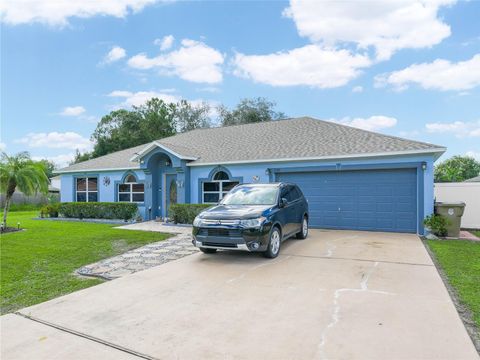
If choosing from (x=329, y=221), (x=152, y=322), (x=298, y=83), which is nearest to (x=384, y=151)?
(x=329, y=221)

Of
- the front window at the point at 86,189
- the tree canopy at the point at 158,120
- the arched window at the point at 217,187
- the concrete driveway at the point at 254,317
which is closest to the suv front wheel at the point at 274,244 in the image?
the concrete driveway at the point at 254,317

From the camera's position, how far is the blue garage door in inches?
474

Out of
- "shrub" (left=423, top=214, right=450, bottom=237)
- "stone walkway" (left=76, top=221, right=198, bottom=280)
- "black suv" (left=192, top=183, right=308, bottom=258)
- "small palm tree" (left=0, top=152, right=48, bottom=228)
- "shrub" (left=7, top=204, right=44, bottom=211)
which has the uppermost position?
"small palm tree" (left=0, top=152, right=48, bottom=228)

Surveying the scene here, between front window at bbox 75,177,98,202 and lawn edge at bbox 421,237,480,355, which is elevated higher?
front window at bbox 75,177,98,202

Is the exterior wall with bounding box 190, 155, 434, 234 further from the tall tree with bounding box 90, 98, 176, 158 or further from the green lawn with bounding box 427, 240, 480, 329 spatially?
the tall tree with bounding box 90, 98, 176, 158

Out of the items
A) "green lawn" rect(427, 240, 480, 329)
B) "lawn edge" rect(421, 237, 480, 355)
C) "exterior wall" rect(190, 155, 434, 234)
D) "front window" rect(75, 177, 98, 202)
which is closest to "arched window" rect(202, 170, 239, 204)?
"exterior wall" rect(190, 155, 434, 234)

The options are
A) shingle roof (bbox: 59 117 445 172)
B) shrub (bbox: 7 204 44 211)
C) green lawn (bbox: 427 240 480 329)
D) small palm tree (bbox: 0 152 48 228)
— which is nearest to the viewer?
green lawn (bbox: 427 240 480 329)

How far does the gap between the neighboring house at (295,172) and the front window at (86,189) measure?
0.06 m

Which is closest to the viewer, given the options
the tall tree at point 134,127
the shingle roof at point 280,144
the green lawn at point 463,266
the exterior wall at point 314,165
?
the green lawn at point 463,266

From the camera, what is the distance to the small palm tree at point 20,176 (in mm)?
13148

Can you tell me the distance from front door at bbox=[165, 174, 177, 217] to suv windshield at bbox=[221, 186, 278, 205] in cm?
805

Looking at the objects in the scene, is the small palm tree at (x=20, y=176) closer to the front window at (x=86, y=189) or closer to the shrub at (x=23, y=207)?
the front window at (x=86, y=189)

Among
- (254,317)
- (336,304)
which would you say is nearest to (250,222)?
(336,304)

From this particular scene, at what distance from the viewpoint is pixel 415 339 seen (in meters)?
3.73
